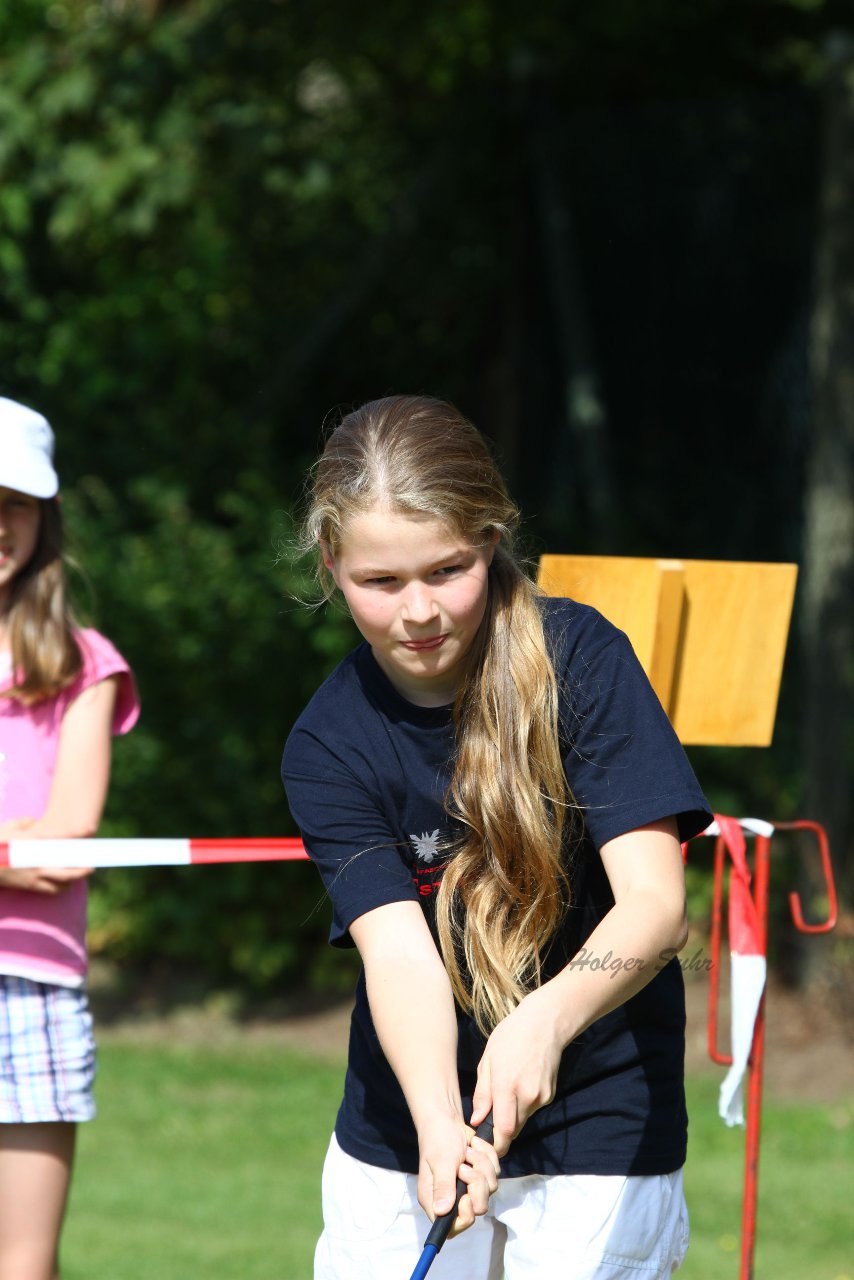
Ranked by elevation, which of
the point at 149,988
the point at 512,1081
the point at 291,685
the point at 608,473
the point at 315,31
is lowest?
the point at 149,988

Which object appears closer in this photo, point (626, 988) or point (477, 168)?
point (626, 988)

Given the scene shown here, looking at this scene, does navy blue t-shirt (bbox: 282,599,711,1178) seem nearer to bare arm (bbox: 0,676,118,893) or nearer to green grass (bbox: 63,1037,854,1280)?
bare arm (bbox: 0,676,118,893)

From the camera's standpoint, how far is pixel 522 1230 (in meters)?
2.10

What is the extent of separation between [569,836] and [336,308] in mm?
5243

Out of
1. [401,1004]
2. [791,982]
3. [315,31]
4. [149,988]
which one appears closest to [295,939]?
[149,988]

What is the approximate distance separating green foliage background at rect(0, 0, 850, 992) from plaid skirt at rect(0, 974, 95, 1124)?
338 centimetres

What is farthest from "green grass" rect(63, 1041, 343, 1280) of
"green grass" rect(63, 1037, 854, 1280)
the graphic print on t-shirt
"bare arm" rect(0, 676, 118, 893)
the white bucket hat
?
the graphic print on t-shirt

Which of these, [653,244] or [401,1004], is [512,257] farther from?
A: [401,1004]

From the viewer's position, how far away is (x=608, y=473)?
6996 mm

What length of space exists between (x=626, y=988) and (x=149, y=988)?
208 inches

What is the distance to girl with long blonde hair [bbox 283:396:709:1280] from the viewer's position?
2.00m

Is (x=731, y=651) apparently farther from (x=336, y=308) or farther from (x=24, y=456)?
(x=336, y=308)

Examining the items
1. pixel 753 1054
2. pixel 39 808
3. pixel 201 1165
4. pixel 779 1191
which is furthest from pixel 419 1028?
pixel 201 1165

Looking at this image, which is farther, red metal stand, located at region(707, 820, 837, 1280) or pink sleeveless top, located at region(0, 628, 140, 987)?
pink sleeveless top, located at region(0, 628, 140, 987)
